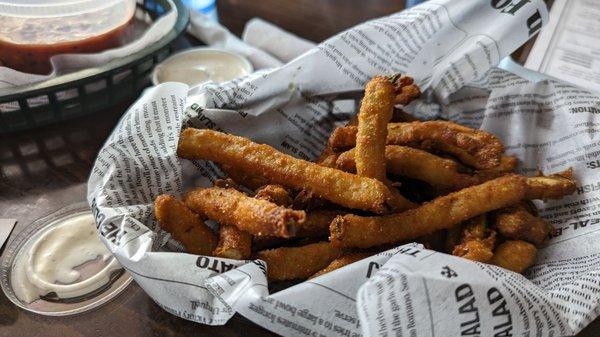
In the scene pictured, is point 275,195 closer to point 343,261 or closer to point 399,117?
point 343,261

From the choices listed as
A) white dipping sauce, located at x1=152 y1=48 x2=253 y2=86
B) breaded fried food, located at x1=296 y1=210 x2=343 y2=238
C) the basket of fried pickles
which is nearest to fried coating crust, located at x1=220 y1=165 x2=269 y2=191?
the basket of fried pickles

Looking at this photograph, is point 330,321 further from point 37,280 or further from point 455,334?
point 37,280

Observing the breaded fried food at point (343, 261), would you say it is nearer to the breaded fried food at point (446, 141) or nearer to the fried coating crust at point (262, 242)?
the fried coating crust at point (262, 242)

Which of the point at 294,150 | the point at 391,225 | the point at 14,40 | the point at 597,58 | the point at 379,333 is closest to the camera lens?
the point at 379,333

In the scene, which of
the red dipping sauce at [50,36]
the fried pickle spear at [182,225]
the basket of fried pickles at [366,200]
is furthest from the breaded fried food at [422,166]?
the red dipping sauce at [50,36]

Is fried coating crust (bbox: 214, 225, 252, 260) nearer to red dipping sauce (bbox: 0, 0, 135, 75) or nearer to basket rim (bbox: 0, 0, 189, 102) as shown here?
basket rim (bbox: 0, 0, 189, 102)

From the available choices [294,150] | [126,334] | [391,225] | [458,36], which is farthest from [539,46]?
[126,334]
